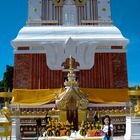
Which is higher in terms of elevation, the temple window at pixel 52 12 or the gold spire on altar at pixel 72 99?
the temple window at pixel 52 12

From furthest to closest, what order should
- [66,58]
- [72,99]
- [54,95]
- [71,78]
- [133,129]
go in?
[66,58], [54,95], [71,78], [72,99], [133,129]

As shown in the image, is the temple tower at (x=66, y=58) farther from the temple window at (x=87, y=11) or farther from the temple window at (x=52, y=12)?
the temple window at (x=87, y=11)

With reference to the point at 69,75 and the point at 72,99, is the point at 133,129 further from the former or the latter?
the point at 69,75

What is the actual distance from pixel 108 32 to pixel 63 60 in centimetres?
471

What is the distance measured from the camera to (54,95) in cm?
2370

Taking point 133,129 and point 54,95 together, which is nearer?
point 133,129

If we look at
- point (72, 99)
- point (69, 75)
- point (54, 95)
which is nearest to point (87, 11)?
point (69, 75)

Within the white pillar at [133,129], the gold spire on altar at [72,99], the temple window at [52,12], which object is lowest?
the white pillar at [133,129]

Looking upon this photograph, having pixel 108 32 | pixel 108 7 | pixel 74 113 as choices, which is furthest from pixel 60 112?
pixel 108 7

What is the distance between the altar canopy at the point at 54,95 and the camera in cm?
2362

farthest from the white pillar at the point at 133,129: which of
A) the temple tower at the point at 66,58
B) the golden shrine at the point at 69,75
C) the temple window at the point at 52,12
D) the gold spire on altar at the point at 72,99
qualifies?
the temple window at the point at 52,12

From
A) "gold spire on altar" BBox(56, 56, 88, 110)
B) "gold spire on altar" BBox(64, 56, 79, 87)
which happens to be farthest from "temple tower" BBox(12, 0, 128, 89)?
"gold spire on altar" BBox(56, 56, 88, 110)

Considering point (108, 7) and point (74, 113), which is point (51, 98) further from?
point (108, 7)

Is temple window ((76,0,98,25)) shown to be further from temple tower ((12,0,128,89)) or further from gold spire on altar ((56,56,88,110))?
gold spire on altar ((56,56,88,110))
